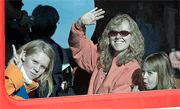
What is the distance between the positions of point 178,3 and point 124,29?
0.90 m

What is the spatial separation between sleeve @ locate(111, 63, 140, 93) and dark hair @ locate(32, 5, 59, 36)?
87 cm

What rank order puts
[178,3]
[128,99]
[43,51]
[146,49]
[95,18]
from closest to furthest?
[128,99]
[43,51]
[95,18]
[146,49]
[178,3]

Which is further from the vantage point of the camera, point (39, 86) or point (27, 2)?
point (39, 86)

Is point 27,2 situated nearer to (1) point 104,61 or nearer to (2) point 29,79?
(2) point 29,79

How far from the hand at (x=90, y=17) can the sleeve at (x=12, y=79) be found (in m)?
0.74

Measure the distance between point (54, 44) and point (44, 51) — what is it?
0.42ft

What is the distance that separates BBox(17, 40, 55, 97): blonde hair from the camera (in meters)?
1.75

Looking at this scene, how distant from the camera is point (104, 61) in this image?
201cm

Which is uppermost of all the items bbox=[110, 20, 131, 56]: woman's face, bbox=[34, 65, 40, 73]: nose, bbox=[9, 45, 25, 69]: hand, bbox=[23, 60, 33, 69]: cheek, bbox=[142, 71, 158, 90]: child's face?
bbox=[110, 20, 131, 56]: woman's face

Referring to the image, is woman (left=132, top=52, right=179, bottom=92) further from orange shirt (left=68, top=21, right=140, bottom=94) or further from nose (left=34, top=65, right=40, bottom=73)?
nose (left=34, top=65, right=40, bottom=73)

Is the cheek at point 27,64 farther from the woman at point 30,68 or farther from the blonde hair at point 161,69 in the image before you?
the blonde hair at point 161,69

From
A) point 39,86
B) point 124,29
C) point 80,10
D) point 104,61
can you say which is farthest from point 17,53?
point 124,29

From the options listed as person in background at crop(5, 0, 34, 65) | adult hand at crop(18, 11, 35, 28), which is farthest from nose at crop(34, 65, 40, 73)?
adult hand at crop(18, 11, 35, 28)

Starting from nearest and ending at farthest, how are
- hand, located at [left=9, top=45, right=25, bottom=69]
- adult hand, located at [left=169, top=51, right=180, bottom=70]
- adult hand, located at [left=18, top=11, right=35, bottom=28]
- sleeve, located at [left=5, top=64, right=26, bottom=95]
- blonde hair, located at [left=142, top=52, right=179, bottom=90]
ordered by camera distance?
sleeve, located at [left=5, top=64, right=26, bottom=95] → hand, located at [left=9, top=45, right=25, bottom=69] → adult hand, located at [left=18, top=11, right=35, bottom=28] → blonde hair, located at [left=142, top=52, right=179, bottom=90] → adult hand, located at [left=169, top=51, right=180, bottom=70]
